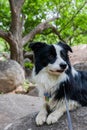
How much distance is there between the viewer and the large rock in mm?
11727

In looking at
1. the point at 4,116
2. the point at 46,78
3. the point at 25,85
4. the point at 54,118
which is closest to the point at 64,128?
the point at 54,118

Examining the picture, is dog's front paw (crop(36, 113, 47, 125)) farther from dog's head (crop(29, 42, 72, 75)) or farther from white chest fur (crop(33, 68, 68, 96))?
dog's head (crop(29, 42, 72, 75))

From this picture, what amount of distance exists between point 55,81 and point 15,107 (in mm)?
3307

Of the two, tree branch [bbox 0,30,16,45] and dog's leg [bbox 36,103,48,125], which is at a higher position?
dog's leg [bbox 36,103,48,125]

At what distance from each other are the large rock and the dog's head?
314 inches

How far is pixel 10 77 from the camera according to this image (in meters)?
11.8

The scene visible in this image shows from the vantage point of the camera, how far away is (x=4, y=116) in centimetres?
630

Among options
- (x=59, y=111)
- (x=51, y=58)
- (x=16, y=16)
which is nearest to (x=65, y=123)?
(x=59, y=111)

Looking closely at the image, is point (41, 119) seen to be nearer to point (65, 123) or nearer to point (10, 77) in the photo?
point (65, 123)

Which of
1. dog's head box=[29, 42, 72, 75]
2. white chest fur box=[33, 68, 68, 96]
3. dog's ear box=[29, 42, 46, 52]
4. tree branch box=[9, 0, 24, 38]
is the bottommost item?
tree branch box=[9, 0, 24, 38]

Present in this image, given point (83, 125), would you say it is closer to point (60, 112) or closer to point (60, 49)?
point (60, 112)

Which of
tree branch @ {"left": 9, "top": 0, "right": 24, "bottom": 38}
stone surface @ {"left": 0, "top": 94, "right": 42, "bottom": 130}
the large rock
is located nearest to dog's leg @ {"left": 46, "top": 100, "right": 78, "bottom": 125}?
stone surface @ {"left": 0, "top": 94, "right": 42, "bottom": 130}

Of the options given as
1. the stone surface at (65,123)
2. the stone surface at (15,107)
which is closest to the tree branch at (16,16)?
the stone surface at (15,107)

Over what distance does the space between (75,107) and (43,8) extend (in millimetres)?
13619
